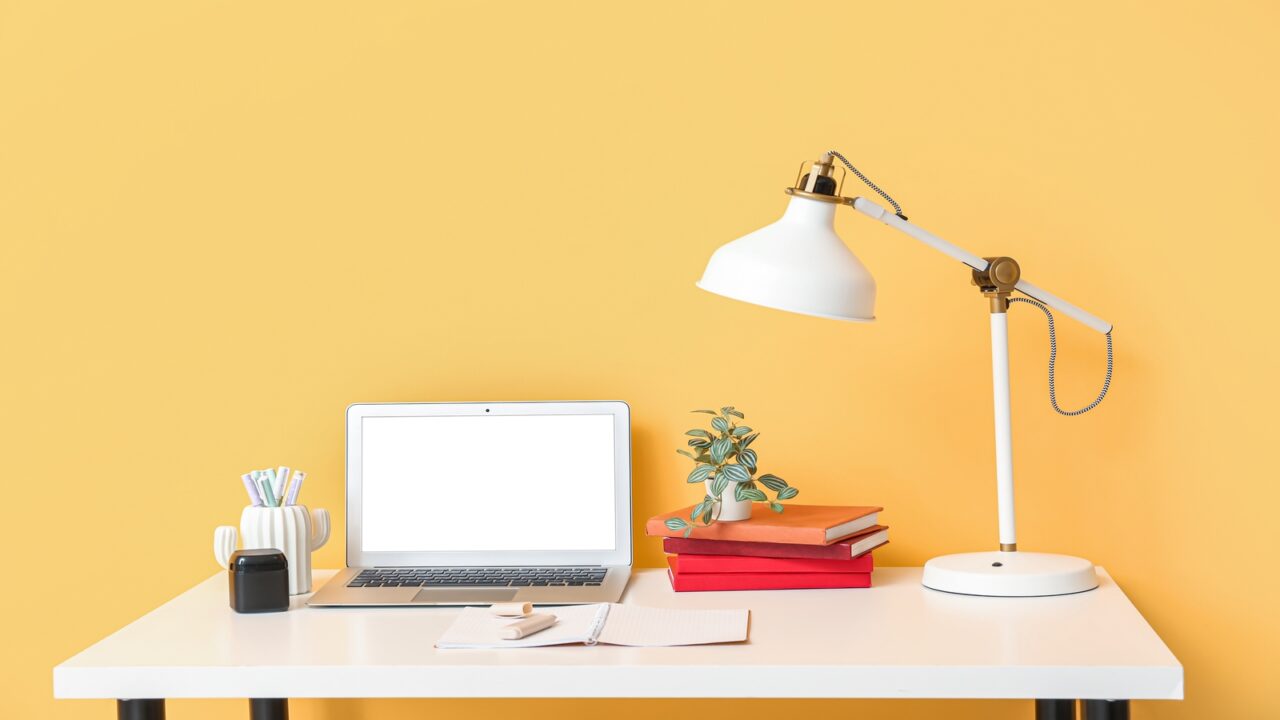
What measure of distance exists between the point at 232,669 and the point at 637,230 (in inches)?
30.8

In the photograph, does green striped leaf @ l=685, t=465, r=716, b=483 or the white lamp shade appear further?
green striped leaf @ l=685, t=465, r=716, b=483

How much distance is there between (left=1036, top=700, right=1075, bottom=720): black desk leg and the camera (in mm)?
1340

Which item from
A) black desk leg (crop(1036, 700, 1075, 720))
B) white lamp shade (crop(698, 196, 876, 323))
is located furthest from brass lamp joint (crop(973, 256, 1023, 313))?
black desk leg (crop(1036, 700, 1075, 720))

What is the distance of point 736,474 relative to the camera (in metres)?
1.38

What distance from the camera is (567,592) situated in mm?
1332

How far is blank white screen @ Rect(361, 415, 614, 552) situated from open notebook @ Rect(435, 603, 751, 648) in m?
0.24

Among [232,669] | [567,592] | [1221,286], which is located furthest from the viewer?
[1221,286]

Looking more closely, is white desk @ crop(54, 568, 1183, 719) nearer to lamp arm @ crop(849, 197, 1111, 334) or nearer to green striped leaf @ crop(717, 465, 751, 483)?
green striped leaf @ crop(717, 465, 751, 483)

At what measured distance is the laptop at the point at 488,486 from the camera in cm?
149

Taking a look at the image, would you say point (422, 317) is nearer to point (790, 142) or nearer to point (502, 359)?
point (502, 359)

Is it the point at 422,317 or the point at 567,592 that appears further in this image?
the point at 422,317

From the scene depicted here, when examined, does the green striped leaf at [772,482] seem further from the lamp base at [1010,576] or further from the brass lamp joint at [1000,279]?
the brass lamp joint at [1000,279]

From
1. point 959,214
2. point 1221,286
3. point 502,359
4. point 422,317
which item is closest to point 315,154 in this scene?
point 422,317

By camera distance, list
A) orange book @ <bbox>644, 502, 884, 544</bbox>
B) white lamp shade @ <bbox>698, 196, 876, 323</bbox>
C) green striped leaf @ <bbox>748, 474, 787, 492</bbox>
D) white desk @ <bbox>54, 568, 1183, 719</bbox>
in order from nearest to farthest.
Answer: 1. white desk @ <bbox>54, 568, 1183, 719</bbox>
2. white lamp shade @ <bbox>698, 196, 876, 323</bbox>
3. orange book @ <bbox>644, 502, 884, 544</bbox>
4. green striped leaf @ <bbox>748, 474, 787, 492</bbox>
